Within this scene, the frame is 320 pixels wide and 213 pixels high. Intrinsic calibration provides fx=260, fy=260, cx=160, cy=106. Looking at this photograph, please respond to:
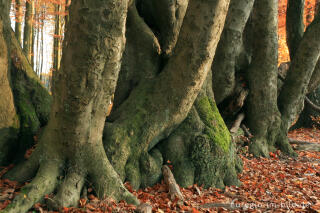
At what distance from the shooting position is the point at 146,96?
446 cm

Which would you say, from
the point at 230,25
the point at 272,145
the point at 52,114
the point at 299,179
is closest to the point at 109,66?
the point at 52,114

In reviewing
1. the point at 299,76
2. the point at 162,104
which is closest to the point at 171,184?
the point at 162,104

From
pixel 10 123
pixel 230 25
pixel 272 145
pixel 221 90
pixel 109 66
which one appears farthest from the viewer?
pixel 272 145

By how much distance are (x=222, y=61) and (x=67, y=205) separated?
15.8 feet

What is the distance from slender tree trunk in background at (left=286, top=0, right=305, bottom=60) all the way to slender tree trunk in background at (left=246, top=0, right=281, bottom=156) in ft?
5.86

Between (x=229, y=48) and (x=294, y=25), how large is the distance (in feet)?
11.2

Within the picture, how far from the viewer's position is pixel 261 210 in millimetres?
3635

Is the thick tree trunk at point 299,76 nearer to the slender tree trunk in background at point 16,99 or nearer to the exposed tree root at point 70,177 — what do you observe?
the exposed tree root at point 70,177

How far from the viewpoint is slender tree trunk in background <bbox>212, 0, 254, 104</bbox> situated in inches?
237

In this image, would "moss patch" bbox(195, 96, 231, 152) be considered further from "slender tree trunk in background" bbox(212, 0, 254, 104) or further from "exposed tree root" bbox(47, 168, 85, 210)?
"exposed tree root" bbox(47, 168, 85, 210)

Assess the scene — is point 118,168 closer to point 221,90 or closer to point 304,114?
point 221,90

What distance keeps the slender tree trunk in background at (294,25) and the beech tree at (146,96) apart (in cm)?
104

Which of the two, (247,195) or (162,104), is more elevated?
(162,104)

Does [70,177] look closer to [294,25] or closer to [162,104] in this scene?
[162,104]
